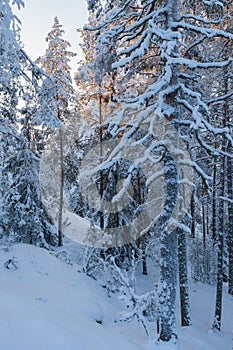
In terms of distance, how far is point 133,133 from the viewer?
6.92 m

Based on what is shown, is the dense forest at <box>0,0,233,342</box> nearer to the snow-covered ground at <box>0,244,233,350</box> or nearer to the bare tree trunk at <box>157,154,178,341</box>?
the bare tree trunk at <box>157,154,178,341</box>

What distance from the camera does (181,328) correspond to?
1061 cm

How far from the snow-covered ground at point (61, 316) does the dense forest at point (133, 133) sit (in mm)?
711

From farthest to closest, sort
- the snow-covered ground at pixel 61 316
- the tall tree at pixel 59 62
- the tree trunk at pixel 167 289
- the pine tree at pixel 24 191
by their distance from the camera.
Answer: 1. the tall tree at pixel 59 62
2. the pine tree at pixel 24 191
3. the tree trunk at pixel 167 289
4. the snow-covered ground at pixel 61 316

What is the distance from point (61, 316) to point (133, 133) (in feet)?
14.1

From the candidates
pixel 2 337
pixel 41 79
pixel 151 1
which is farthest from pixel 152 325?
pixel 151 1

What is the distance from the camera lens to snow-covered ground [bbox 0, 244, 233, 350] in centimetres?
529

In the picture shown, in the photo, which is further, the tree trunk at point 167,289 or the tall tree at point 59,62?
the tall tree at point 59,62

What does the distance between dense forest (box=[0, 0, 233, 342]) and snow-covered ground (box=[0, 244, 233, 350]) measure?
71 cm

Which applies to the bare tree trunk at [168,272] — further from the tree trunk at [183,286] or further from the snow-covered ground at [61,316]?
the tree trunk at [183,286]

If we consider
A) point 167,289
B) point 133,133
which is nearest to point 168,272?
point 167,289

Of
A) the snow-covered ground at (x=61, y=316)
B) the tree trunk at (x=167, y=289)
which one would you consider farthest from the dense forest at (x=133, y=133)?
the snow-covered ground at (x=61, y=316)

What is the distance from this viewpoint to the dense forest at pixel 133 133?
22.7 feet

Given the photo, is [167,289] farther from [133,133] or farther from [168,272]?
[133,133]
